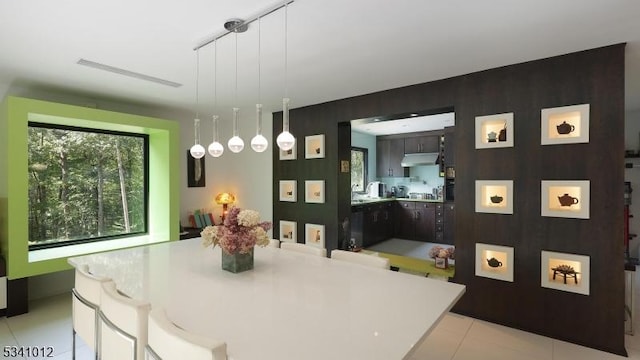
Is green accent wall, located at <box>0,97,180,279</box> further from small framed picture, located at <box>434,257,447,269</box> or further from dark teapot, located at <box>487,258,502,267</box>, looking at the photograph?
dark teapot, located at <box>487,258,502,267</box>

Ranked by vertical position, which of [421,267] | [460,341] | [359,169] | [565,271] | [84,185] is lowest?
[460,341]

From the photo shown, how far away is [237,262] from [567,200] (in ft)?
9.05

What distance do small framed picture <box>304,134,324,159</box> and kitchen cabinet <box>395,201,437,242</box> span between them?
3085 millimetres

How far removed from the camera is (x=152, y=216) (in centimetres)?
442

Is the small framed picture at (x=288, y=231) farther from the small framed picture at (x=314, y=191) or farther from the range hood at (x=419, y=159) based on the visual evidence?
the range hood at (x=419, y=159)

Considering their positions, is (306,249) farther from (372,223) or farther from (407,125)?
(407,125)

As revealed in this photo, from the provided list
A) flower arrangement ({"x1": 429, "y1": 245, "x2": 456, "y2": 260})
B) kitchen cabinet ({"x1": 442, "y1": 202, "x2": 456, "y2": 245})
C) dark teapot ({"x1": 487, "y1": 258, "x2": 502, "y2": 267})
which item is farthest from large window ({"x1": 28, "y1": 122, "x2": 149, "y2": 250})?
kitchen cabinet ({"x1": 442, "y1": 202, "x2": 456, "y2": 245})

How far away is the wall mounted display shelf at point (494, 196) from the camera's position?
2914mm

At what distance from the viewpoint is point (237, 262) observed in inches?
82.3

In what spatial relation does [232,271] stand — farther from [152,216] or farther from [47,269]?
[152,216]

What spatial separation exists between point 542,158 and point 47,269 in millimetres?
4908

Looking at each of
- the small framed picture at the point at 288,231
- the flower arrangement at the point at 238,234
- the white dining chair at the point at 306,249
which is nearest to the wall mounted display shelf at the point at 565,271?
the white dining chair at the point at 306,249

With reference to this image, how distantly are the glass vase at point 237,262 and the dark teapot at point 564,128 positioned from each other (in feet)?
9.07

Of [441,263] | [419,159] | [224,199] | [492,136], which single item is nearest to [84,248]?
[224,199]
